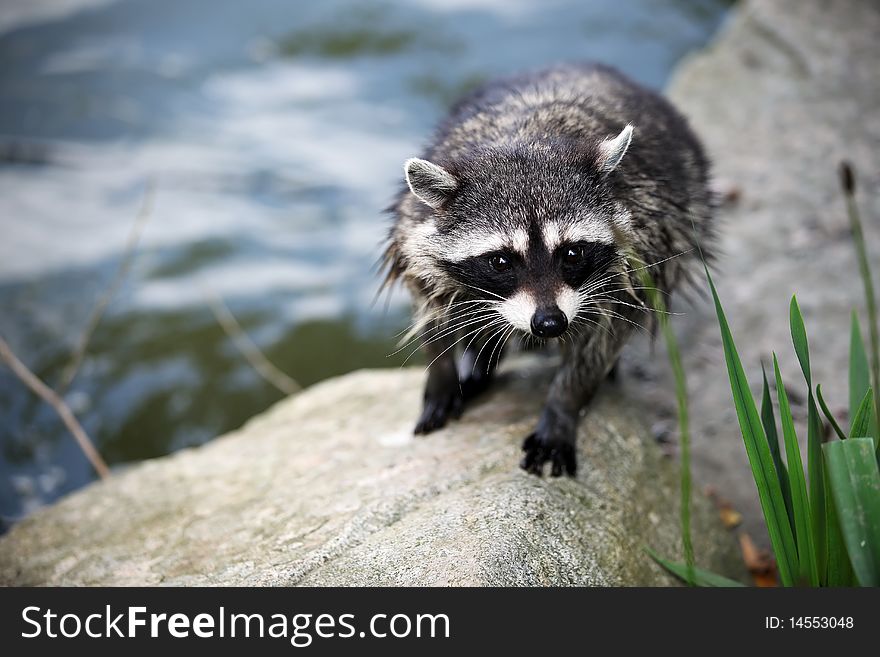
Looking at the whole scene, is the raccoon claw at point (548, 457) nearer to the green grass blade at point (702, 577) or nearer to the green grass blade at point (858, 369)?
the green grass blade at point (702, 577)

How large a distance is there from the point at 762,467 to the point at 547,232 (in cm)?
117

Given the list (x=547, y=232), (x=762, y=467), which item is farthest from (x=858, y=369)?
(x=547, y=232)

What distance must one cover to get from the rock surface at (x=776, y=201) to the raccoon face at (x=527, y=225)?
159 centimetres

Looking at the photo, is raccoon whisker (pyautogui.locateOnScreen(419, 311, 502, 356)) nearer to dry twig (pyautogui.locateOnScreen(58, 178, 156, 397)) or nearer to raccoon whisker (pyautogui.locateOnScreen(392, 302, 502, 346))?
raccoon whisker (pyautogui.locateOnScreen(392, 302, 502, 346))

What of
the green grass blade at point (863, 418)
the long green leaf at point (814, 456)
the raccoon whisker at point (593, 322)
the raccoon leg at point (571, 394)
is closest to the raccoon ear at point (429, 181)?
the raccoon whisker at point (593, 322)

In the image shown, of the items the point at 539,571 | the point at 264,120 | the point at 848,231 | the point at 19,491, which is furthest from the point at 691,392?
the point at 264,120

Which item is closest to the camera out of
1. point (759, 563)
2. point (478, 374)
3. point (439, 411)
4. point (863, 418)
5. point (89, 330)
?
point (863, 418)

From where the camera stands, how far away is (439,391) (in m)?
4.03

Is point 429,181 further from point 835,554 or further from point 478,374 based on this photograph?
point 835,554

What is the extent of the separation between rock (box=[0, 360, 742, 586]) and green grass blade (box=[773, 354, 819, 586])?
71 cm

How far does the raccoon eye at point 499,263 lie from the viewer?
325 cm

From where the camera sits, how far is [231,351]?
7.02m
